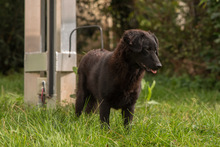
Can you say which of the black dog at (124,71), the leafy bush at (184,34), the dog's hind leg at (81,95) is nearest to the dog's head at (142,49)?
the black dog at (124,71)

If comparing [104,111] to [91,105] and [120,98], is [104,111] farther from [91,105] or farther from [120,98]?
[91,105]

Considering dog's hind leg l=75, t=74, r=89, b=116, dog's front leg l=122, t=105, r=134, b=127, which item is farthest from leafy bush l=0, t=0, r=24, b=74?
dog's front leg l=122, t=105, r=134, b=127

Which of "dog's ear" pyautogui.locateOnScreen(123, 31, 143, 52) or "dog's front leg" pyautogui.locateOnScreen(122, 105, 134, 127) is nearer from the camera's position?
"dog's ear" pyautogui.locateOnScreen(123, 31, 143, 52)

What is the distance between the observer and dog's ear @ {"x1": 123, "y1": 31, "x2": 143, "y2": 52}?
2.64 metres

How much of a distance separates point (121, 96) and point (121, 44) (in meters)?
0.45

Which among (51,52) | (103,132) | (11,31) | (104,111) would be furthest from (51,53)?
(11,31)

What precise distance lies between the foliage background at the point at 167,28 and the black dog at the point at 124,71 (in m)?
2.89

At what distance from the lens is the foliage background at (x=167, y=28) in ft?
21.3

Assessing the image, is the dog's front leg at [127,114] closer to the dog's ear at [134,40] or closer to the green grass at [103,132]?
the green grass at [103,132]

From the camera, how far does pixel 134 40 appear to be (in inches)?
104

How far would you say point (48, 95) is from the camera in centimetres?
389

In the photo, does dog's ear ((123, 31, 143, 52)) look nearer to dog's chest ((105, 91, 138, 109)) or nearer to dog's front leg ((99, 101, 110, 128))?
dog's chest ((105, 91, 138, 109))

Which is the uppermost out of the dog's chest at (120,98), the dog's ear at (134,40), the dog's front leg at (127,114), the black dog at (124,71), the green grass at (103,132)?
the dog's ear at (134,40)

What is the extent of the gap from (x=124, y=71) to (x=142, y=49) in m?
0.26
